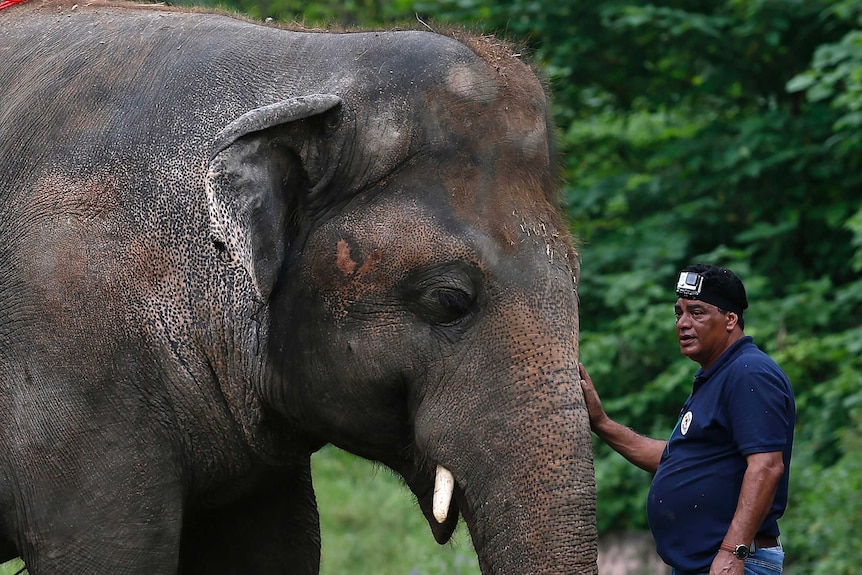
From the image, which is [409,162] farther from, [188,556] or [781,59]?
[781,59]

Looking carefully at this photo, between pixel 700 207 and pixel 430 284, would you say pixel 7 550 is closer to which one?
pixel 430 284

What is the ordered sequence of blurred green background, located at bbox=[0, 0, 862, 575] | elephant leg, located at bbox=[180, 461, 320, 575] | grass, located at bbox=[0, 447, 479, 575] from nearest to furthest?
elephant leg, located at bbox=[180, 461, 320, 575] < blurred green background, located at bbox=[0, 0, 862, 575] < grass, located at bbox=[0, 447, 479, 575]

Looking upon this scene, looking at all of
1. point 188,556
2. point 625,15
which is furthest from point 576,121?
point 188,556

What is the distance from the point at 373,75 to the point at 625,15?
5263 mm

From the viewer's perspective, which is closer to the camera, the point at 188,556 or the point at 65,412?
the point at 65,412

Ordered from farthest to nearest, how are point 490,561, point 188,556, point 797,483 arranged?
point 797,483, point 188,556, point 490,561

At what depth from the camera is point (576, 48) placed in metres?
9.03

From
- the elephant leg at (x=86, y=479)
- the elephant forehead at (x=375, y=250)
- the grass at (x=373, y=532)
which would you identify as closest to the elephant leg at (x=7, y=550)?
the elephant leg at (x=86, y=479)

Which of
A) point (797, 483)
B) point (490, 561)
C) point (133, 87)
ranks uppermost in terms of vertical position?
point (133, 87)

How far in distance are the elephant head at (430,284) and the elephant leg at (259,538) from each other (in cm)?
64

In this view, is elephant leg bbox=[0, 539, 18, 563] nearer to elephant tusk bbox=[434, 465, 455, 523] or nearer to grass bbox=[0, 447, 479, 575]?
elephant tusk bbox=[434, 465, 455, 523]

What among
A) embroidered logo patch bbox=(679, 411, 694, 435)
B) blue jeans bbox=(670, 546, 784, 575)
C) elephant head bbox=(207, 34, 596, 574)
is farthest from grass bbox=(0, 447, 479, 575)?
elephant head bbox=(207, 34, 596, 574)

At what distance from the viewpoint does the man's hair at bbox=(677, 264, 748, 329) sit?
3.88m

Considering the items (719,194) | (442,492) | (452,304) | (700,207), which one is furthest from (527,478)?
(719,194)
